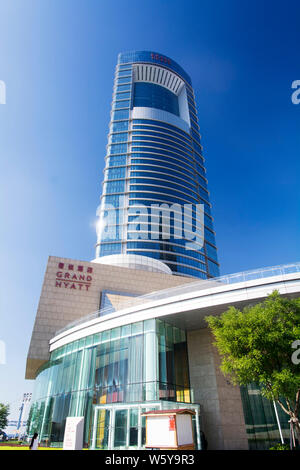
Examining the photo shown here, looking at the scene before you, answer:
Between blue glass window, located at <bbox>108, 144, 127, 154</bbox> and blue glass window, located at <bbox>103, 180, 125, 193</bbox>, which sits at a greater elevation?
blue glass window, located at <bbox>108, 144, 127, 154</bbox>

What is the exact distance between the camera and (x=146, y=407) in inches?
644

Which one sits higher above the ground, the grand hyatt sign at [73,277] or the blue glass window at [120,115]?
the blue glass window at [120,115]

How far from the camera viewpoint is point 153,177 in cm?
10056

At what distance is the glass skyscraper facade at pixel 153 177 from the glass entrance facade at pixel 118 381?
6477 centimetres

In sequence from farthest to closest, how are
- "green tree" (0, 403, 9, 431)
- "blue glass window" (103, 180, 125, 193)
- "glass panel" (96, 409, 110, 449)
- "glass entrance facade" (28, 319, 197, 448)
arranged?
"blue glass window" (103, 180, 125, 193)
"green tree" (0, 403, 9, 431)
"glass panel" (96, 409, 110, 449)
"glass entrance facade" (28, 319, 197, 448)

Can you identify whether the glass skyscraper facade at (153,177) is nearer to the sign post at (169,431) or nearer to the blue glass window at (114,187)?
the blue glass window at (114,187)

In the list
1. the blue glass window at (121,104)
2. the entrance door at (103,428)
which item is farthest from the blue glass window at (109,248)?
the entrance door at (103,428)

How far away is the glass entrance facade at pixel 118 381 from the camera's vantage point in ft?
55.3

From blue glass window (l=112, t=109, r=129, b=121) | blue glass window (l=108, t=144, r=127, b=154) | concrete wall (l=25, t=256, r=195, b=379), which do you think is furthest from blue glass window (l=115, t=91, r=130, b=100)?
concrete wall (l=25, t=256, r=195, b=379)

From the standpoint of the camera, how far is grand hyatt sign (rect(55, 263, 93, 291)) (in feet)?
123

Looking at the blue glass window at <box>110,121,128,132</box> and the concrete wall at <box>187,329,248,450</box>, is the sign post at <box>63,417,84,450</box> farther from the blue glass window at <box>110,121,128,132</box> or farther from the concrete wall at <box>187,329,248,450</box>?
the blue glass window at <box>110,121,128,132</box>

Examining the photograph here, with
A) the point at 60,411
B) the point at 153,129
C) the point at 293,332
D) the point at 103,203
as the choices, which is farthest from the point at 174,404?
the point at 153,129

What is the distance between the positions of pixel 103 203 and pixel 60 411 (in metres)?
78.9

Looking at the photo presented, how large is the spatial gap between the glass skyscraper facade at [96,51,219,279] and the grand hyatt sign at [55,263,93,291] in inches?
1913
